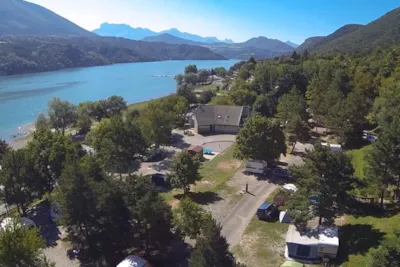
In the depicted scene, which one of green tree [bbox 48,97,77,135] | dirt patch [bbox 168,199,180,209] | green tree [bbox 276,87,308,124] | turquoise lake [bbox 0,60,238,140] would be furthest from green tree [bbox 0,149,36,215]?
turquoise lake [bbox 0,60,238,140]

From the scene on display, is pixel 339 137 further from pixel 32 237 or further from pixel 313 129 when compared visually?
pixel 32 237

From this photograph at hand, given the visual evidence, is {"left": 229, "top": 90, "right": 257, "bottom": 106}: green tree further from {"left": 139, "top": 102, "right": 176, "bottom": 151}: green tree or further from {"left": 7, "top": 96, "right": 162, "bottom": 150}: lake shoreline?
{"left": 7, "top": 96, "right": 162, "bottom": 150}: lake shoreline

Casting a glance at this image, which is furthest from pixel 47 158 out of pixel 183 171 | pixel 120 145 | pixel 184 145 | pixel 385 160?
pixel 385 160

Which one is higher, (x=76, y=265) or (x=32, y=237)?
(x=32, y=237)

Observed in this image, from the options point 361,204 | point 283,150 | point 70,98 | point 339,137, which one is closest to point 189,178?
point 283,150

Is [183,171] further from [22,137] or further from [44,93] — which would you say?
[44,93]

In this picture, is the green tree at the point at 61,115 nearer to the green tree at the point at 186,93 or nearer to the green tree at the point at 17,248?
the green tree at the point at 186,93
